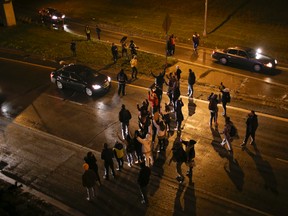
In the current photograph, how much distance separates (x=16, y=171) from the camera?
562 inches

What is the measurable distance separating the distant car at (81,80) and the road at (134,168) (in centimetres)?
49

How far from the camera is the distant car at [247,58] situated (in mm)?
23188

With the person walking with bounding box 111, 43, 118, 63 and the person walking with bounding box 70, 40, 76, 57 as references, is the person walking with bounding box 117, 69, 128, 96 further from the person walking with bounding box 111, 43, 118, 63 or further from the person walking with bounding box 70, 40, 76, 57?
the person walking with bounding box 70, 40, 76, 57

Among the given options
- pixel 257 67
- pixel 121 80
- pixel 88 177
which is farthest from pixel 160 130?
pixel 257 67

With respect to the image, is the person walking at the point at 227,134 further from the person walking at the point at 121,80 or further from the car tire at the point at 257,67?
the car tire at the point at 257,67

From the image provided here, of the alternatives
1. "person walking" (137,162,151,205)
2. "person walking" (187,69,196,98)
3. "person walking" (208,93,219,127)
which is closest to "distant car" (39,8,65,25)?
"person walking" (187,69,196,98)

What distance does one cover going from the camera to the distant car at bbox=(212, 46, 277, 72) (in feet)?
76.1

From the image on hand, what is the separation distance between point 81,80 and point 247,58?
1128cm

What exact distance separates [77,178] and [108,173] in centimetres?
125

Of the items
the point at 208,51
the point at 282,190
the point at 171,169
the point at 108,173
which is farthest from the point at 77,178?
the point at 208,51

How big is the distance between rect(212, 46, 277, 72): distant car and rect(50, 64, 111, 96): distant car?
29.1ft

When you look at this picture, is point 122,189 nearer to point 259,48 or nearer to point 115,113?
point 115,113

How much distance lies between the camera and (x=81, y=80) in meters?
20.3

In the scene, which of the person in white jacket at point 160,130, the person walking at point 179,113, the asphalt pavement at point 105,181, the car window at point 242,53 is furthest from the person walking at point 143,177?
the car window at point 242,53
